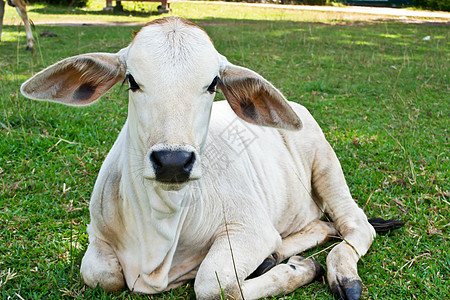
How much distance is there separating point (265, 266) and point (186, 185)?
34.5 inches

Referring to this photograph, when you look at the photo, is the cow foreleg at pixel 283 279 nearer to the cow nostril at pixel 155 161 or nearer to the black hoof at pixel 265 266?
the black hoof at pixel 265 266

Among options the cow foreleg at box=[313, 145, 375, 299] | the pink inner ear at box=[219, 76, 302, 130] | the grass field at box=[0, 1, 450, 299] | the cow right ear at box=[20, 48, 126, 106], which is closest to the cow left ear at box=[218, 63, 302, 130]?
the pink inner ear at box=[219, 76, 302, 130]

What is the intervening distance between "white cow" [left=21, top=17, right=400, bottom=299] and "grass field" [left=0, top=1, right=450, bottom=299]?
0.46ft

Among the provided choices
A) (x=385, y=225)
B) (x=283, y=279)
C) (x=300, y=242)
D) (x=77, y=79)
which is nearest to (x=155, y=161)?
(x=77, y=79)

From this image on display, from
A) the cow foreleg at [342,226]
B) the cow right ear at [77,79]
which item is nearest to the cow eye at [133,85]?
the cow right ear at [77,79]

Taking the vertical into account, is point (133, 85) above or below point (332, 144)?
above

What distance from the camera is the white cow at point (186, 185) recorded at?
2.17m

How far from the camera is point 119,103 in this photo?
5742mm

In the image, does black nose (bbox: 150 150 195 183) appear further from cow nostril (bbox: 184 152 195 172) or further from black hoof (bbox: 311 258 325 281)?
black hoof (bbox: 311 258 325 281)

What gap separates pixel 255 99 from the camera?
107 inches

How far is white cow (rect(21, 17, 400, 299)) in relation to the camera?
85.5 inches

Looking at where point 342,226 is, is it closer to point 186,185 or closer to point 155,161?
point 186,185

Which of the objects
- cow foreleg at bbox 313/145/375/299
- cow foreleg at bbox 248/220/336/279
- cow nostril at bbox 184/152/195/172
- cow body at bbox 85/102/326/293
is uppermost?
cow nostril at bbox 184/152/195/172

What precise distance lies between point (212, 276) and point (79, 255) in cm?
89
